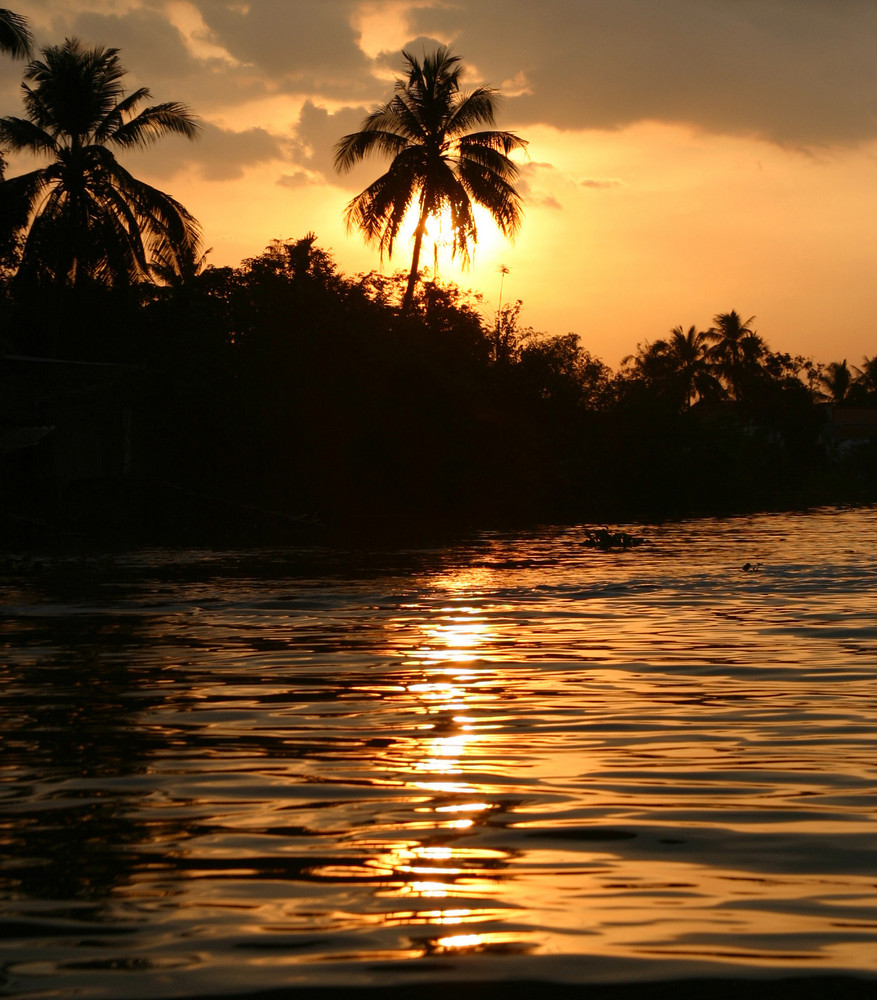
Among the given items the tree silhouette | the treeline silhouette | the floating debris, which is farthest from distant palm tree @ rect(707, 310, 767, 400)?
the floating debris

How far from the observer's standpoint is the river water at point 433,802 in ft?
12.4

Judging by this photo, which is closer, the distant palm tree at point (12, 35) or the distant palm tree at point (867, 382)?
the distant palm tree at point (12, 35)

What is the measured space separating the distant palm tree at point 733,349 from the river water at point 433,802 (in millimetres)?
76338

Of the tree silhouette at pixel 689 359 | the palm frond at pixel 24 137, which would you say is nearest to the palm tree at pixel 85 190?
the palm frond at pixel 24 137

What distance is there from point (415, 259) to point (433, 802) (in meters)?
37.5

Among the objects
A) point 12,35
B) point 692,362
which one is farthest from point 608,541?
point 692,362

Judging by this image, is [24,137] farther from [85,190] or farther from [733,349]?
[733,349]

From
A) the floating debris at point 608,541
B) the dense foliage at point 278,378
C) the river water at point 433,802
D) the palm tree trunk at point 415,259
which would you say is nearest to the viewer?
the river water at point 433,802

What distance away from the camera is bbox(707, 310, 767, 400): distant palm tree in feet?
286

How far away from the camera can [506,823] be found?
5172 millimetres

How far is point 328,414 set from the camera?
3941 centimetres

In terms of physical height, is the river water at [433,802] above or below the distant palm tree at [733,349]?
below

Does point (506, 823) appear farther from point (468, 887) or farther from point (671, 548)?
point (671, 548)

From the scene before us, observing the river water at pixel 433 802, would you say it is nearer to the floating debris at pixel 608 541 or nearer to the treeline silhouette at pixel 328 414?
the floating debris at pixel 608 541
